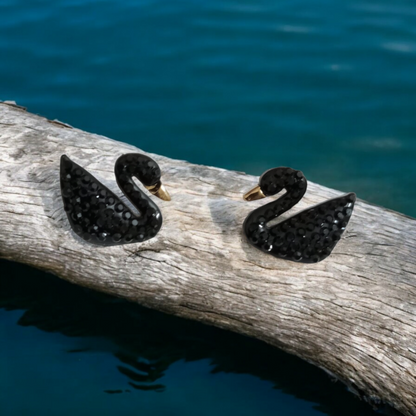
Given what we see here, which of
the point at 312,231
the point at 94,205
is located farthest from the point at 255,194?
the point at 94,205

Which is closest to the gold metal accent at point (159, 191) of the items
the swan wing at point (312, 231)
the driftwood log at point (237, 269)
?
the driftwood log at point (237, 269)

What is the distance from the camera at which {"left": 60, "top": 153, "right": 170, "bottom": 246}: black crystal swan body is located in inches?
131

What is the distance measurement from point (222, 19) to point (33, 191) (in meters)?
4.25

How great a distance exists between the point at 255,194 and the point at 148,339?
1125 millimetres

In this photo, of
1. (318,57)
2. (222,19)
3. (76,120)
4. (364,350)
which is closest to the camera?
(364,350)

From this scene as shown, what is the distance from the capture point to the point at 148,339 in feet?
12.2

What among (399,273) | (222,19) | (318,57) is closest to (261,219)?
(399,273)

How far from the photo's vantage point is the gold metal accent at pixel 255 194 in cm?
340

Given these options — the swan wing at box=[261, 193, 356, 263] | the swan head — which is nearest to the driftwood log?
the swan wing at box=[261, 193, 356, 263]

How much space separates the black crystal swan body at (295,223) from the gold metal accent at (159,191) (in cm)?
50

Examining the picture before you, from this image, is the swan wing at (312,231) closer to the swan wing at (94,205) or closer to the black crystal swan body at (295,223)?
the black crystal swan body at (295,223)

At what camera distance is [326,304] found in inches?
130

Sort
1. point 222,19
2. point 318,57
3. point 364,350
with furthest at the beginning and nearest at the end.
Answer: point 222,19 < point 318,57 < point 364,350

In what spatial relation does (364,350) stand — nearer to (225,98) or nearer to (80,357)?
(80,357)
